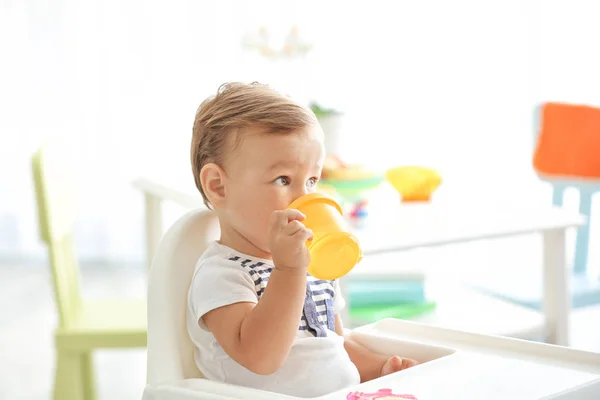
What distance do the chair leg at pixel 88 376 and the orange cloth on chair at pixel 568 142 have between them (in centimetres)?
118

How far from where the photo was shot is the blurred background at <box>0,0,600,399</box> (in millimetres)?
3463

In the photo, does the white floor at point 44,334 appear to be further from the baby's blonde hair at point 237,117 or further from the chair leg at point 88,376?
the baby's blonde hair at point 237,117

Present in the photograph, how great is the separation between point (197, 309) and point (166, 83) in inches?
108

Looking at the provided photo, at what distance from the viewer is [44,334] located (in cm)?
315

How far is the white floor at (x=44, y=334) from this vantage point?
8.75 ft

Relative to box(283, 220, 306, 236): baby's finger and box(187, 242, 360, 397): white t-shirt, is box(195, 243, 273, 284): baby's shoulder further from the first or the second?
box(283, 220, 306, 236): baby's finger

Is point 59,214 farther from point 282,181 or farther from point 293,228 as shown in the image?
point 293,228

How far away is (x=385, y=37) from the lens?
→ 3.59 metres

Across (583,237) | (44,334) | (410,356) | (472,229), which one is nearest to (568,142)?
(583,237)

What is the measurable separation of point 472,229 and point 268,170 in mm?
900

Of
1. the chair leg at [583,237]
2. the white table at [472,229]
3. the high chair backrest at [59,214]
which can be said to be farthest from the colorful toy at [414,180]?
the high chair backrest at [59,214]

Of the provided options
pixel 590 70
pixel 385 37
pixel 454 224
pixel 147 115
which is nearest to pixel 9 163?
pixel 147 115

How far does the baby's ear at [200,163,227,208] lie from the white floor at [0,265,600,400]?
1.38 meters

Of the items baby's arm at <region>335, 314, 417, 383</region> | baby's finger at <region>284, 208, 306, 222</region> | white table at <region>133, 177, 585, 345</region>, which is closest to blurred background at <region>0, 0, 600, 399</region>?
white table at <region>133, 177, 585, 345</region>
